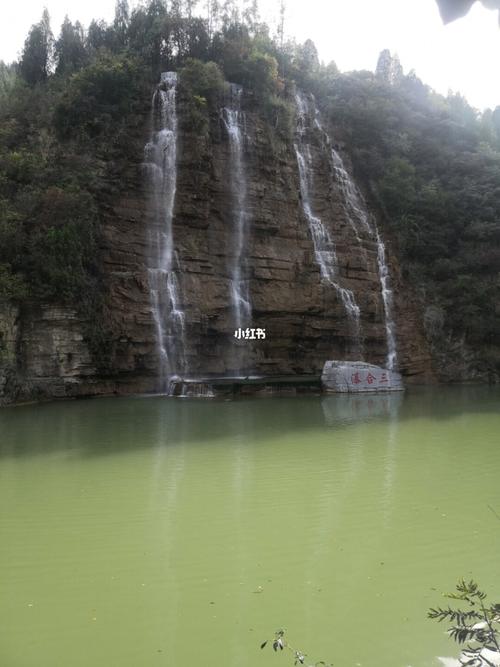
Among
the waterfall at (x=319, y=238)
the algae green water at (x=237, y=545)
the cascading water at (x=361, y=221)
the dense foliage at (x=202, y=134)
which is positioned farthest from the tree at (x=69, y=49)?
the algae green water at (x=237, y=545)

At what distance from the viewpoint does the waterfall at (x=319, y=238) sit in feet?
83.7

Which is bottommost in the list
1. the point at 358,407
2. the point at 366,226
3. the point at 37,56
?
the point at 358,407

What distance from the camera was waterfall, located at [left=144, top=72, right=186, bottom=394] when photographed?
22.0m

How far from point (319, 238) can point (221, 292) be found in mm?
5961

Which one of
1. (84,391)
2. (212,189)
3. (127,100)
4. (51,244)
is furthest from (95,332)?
(127,100)

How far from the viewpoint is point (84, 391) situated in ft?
67.0

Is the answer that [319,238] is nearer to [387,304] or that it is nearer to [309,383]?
[387,304]

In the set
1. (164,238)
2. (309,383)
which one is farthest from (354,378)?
A: (164,238)

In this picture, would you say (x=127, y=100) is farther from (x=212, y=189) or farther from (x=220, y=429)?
(x=220, y=429)

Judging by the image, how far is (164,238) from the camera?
2364 centimetres

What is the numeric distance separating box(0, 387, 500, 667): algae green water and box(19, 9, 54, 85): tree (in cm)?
3068

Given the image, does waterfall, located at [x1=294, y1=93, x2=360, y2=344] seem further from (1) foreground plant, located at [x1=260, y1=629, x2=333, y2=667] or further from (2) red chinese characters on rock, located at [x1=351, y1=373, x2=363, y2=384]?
(1) foreground plant, located at [x1=260, y1=629, x2=333, y2=667]

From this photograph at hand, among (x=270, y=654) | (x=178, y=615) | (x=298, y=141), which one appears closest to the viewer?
(x=270, y=654)

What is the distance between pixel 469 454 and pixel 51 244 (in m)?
15.4
